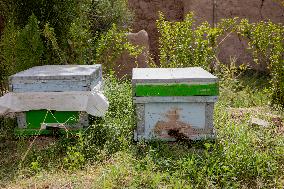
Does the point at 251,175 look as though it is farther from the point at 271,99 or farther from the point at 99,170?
the point at 271,99

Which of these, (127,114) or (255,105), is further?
(255,105)

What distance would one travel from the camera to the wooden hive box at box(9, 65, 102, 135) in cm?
432

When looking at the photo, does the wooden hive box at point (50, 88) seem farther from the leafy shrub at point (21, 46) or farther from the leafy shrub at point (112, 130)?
the leafy shrub at point (21, 46)

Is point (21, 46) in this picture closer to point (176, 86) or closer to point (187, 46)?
point (176, 86)

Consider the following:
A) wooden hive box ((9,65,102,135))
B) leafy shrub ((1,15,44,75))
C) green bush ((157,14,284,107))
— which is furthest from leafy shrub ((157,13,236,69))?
leafy shrub ((1,15,44,75))

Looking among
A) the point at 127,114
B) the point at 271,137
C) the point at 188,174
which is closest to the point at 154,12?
the point at 127,114

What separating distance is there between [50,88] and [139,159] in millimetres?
1287

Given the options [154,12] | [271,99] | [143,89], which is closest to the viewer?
[143,89]

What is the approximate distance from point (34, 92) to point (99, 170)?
1212 millimetres

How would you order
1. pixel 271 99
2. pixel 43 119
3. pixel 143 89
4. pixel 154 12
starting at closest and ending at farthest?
1. pixel 143 89
2. pixel 43 119
3. pixel 271 99
4. pixel 154 12

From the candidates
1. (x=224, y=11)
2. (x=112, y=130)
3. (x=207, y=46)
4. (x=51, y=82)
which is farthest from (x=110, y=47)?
(x=224, y=11)

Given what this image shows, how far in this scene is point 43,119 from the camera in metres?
4.49

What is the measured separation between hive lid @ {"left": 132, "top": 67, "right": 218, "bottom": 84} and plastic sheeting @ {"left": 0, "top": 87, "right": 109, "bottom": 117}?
1.86 feet

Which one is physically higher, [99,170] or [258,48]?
[258,48]
